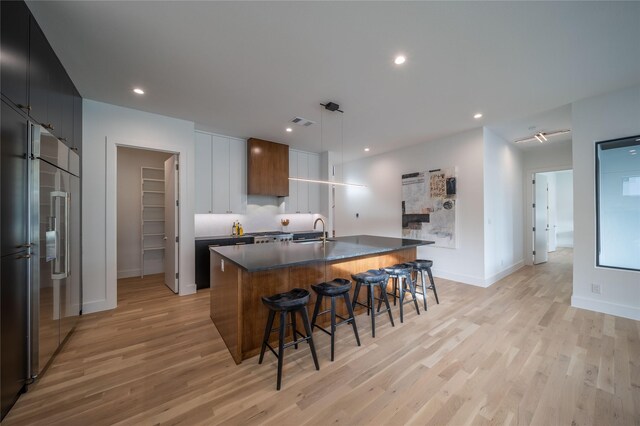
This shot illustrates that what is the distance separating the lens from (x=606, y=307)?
126 inches

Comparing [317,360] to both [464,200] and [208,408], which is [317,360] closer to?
[208,408]

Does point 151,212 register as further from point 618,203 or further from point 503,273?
point 618,203

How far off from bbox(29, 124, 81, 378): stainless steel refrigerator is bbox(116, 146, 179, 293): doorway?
261cm

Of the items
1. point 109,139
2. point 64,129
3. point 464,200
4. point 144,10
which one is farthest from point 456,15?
point 109,139

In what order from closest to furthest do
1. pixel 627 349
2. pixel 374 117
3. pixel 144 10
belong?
pixel 144 10
pixel 627 349
pixel 374 117

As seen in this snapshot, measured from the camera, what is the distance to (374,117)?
396 centimetres

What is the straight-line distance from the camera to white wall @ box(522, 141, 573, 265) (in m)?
5.51

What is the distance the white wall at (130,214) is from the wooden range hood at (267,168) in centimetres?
189

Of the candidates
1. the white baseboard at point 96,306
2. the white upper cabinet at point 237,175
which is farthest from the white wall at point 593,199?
the white baseboard at point 96,306

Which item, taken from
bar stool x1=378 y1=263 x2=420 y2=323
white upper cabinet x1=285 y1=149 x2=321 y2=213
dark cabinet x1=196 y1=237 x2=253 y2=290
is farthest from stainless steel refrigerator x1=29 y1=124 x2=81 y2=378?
white upper cabinet x1=285 y1=149 x2=321 y2=213

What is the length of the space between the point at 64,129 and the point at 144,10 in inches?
70.1

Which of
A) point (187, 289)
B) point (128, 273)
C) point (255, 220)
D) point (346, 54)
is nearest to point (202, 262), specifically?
point (187, 289)

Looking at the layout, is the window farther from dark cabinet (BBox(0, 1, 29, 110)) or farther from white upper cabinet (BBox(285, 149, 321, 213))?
dark cabinet (BBox(0, 1, 29, 110))

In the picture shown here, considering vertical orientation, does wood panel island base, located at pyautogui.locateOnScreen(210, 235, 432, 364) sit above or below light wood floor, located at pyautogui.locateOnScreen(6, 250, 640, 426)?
above
